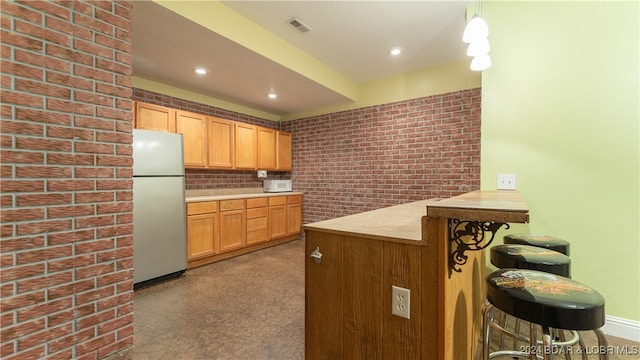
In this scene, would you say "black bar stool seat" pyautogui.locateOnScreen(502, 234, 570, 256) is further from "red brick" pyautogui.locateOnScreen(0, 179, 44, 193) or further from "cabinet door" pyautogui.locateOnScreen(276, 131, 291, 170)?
"cabinet door" pyautogui.locateOnScreen(276, 131, 291, 170)

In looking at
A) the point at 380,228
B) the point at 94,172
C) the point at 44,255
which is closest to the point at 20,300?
the point at 44,255

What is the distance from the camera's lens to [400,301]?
994mm

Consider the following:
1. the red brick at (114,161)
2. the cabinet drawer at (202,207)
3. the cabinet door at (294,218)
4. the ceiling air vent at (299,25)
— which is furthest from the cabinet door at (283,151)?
the red brick at (114,161)

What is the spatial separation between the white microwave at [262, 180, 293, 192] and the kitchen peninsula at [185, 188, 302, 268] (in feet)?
0.45

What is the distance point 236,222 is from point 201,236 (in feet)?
1.81

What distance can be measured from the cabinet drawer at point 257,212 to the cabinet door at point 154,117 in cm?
154

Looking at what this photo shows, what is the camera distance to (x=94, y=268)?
5.08 ft

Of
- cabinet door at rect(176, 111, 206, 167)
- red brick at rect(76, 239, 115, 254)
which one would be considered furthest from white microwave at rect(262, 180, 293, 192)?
red brick at rect(76, 239, 115, 254)

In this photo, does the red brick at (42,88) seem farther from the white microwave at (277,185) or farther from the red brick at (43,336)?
the white microwave at (277,185)

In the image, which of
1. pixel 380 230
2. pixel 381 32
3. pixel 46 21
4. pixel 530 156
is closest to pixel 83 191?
pixel 46 21

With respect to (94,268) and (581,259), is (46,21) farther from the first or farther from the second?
(581,259)

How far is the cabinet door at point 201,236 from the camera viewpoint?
322 centimetres

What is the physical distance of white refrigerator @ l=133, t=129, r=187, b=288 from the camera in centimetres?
263

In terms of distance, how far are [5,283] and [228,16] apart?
7.69ft
